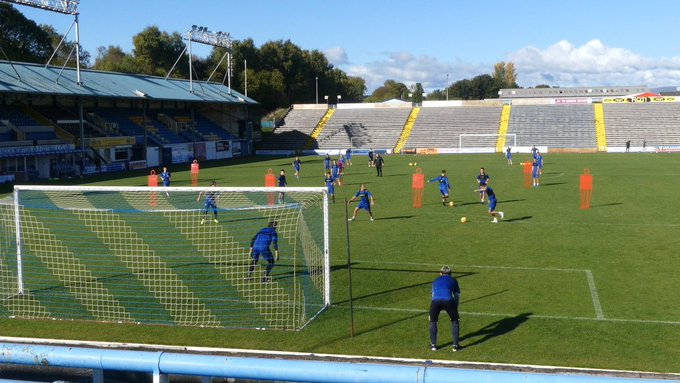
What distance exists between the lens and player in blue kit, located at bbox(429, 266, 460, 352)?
11.3 metres

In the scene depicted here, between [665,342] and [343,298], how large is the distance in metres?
6.57

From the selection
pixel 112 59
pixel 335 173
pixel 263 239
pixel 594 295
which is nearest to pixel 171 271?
pixel 263 239

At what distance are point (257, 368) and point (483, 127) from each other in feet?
253

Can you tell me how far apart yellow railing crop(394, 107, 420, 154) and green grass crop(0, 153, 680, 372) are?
146ft

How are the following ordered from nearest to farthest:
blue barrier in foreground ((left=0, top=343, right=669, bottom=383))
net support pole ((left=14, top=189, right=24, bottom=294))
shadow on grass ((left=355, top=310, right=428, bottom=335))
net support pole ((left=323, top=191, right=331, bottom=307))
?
blue barrier in foreground ((left=0, top=343, right=669, bottom=383))
shadow on grass ((left=355, top=310, right=428, bottom=335))
net support pole ((left=323, top=191, right=331, bottom=307))
net support pole ((left=14, top=189, right=24, bottom=294))

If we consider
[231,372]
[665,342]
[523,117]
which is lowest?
[665,342]

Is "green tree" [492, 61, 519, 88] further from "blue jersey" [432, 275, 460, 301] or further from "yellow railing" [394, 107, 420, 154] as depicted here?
"blue jersey" [432, 275, 460, 301]

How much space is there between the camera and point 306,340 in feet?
40.0

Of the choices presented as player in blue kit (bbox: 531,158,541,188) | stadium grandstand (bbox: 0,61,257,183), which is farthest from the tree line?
player in blue kit (bbox: 531,158,541,188)

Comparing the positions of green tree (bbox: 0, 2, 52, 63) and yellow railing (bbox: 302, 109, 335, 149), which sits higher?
green tree (bbox: 0, 2, 52, 63)

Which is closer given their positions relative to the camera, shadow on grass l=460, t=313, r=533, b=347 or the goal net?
shadow on grass l=460, t=313, r=533, b=347

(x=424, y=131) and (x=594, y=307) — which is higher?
(x=424, y=131)

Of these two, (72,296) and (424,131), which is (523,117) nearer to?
(424,131)

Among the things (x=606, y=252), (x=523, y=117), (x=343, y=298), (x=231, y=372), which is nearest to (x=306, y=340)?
(x=343, y=298)
